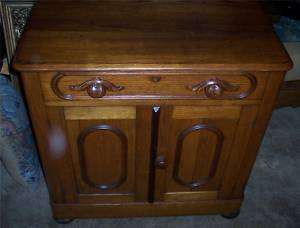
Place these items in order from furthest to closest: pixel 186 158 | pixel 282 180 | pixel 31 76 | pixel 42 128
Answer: pixel 282 180
pixel 186 158
pixel 42 128
pixel 31 76

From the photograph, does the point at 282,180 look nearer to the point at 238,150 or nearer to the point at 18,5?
the point at 238,150

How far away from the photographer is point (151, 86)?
90cm

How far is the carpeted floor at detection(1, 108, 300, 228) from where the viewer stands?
1.37 m

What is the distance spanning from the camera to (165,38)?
3.07 ft

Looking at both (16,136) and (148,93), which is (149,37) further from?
(16,136)

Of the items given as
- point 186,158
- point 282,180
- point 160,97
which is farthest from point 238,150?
point 282,180

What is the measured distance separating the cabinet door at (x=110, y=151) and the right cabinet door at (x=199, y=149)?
0.17 feet

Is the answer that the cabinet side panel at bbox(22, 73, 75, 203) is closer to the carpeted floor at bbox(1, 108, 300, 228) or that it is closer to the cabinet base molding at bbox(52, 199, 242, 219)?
the cabinet base molding at bbox(52, 199, 242, 219)

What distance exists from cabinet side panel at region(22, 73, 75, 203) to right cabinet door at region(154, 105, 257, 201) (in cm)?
28

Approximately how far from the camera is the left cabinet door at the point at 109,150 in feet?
3.20

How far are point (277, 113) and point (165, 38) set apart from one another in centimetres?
108

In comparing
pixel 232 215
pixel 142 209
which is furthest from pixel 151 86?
pixel 232 215

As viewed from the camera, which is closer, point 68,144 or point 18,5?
point 68,144

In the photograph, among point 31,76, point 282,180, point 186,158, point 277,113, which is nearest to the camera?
point 31,76
